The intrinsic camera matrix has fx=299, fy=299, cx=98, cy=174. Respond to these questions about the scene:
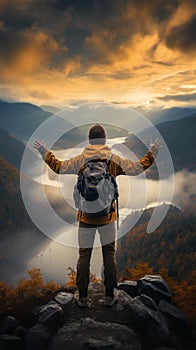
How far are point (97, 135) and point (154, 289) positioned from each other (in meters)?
3.99

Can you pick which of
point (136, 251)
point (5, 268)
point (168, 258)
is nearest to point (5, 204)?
point (5, 268)

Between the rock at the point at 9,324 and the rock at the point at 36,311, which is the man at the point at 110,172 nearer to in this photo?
the rock at the point at 36,311

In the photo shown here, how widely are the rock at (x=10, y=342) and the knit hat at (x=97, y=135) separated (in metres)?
4.13

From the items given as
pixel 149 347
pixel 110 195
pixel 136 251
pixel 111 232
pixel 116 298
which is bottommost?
pixel 136 251

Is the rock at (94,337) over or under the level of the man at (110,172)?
under

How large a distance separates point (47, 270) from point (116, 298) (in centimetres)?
16642

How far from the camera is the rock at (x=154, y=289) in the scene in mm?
7238

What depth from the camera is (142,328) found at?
612cm

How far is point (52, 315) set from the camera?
6.33 m

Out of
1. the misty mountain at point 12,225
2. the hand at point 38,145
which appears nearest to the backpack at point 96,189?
the hand at point 38,145

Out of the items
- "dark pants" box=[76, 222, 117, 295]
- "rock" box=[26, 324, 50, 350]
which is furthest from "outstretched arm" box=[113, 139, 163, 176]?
"rock" box=[26, 324, 50, 350]

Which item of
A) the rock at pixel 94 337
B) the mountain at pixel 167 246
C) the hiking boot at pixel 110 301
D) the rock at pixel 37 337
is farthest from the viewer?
the mountain at pixel 167 246

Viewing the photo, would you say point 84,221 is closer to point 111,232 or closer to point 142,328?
point 111,232

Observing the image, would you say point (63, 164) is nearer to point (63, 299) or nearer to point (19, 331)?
point (63, 299)
